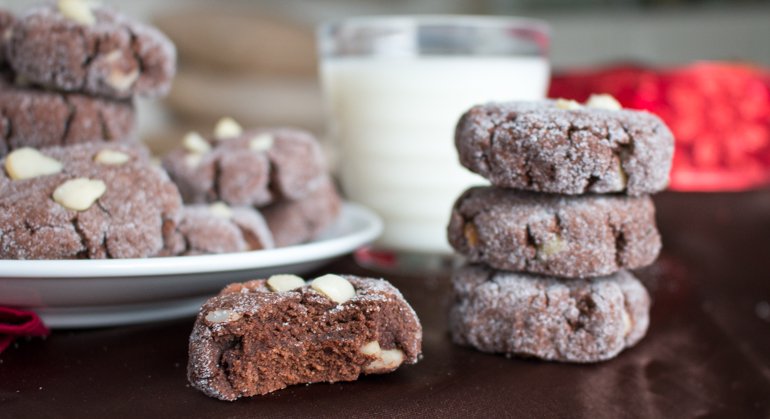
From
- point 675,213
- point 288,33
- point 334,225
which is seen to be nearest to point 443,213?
point 334,225

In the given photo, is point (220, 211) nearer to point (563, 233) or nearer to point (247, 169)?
point (247, 169)

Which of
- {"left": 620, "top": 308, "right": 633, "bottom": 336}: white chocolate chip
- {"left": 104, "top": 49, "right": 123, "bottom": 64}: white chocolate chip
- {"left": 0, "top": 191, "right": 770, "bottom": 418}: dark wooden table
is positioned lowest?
{"left": 0, "top": 191, "right": 770, "bottom": 418}: dark wooden table

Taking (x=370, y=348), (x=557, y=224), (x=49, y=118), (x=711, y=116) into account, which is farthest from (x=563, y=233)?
(x=711, y=116)

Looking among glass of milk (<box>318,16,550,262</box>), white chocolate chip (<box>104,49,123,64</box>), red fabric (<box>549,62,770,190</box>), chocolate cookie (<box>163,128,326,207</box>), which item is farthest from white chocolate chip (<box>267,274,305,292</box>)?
red fabric (<box>549,62,770,190</box>)

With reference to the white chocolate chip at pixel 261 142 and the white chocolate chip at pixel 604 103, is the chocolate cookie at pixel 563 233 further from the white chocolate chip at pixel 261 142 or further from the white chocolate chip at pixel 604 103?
the white chocolate chip at pixel 261 142

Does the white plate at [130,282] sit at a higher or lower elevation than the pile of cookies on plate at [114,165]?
lower

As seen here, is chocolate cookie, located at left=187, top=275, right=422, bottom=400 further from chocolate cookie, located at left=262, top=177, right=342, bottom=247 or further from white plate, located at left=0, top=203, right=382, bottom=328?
chocolate cookie, located at left=262, top=177, right=342, bottom=247

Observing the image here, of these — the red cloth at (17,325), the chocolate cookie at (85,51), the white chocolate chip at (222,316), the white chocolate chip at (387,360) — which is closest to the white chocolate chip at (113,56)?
Result: the chocolate cookie at (85,51)
